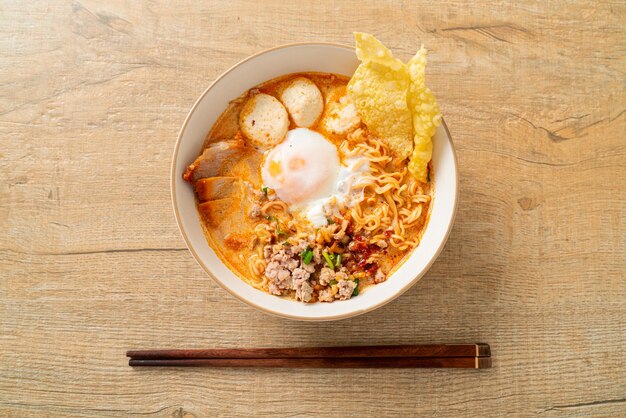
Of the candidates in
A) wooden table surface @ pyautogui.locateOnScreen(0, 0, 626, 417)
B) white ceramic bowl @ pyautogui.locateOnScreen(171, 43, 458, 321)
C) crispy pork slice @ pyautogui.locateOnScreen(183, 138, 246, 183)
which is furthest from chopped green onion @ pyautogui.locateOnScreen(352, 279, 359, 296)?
crispy pork slice @ pyautogui.locateOnScreen(183, 138, 246, 183)

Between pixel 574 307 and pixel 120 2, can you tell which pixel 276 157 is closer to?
pixel 120 2

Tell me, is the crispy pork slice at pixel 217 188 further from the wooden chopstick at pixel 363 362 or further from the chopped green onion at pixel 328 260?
the wooden chopstick at pixel 363 362

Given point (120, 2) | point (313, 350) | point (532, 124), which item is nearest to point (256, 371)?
point (313, 350)

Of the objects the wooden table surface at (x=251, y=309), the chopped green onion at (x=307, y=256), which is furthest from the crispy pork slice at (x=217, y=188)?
the chopped green onion at (x=307, y=256)

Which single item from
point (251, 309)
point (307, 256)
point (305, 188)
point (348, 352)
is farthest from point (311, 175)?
point (348, 352)

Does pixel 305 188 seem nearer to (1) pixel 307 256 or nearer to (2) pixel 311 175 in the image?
(2) pixel 311 175

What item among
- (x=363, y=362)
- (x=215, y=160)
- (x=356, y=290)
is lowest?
(x=363, y=362)
